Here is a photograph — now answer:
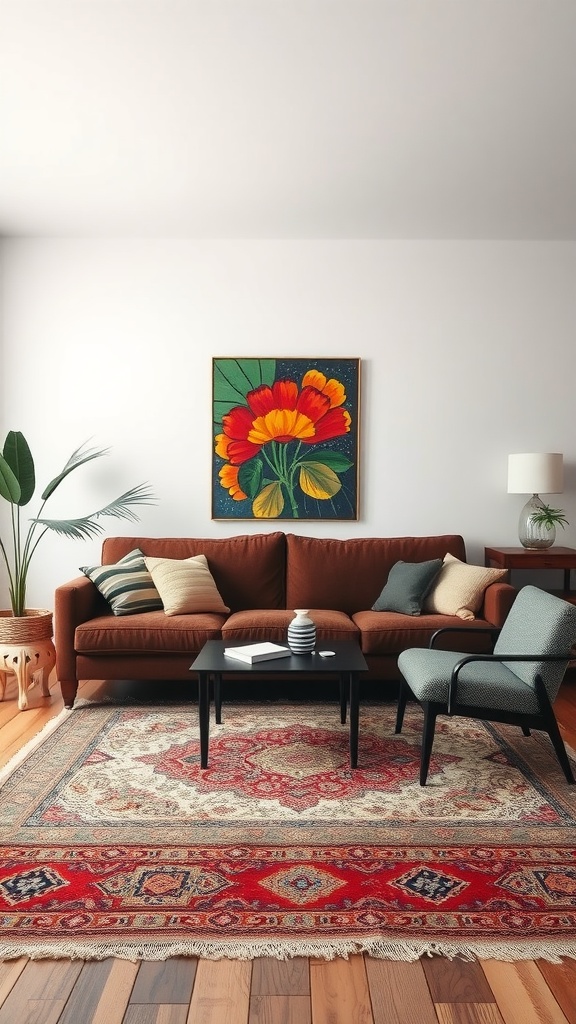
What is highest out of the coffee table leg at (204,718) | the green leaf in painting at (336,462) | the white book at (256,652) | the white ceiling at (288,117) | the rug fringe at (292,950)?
→ the white ceiling at (288,117)

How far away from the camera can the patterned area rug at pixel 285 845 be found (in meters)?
2.08

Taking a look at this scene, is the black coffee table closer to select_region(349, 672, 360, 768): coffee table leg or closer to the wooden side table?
select_region(349, 672, 360, 768): coffee table leg

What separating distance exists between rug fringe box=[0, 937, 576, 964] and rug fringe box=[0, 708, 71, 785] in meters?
1.25

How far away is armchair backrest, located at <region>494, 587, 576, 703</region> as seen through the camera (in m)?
3.16

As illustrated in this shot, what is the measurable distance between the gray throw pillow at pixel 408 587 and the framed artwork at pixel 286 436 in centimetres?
73

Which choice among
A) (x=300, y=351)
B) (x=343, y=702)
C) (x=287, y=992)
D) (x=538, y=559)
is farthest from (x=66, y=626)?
(x=538, y=559)

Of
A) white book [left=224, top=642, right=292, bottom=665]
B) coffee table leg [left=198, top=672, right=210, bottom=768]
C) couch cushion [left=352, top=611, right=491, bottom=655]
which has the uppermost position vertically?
white book [left=224, top=642, right=292, bottom=665]

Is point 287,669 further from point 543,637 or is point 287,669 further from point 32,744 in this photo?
point 32,744

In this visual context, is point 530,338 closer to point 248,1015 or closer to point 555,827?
point 555,827

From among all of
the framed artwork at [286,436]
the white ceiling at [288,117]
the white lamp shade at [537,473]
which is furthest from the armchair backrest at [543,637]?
the white ceiling at [288,117]

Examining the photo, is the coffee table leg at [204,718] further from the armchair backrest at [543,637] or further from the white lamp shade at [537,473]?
the white lamp shade at [537,473]

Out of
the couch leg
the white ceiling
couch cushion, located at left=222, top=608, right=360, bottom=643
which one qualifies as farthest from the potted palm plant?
the white ceiling

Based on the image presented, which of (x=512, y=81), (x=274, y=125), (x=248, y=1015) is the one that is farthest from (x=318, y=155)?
(x=248, y=1015)

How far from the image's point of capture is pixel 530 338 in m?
5.27
